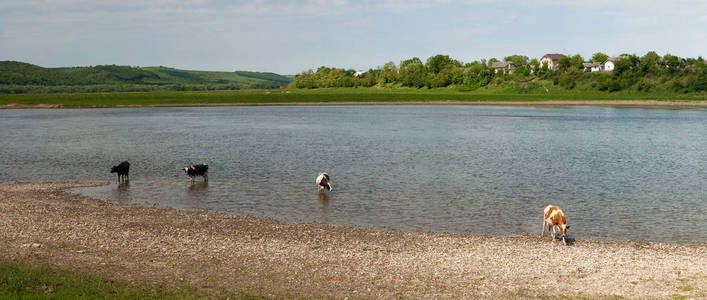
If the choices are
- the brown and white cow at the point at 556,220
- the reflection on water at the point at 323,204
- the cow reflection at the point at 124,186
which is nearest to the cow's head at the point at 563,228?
the brown and white cow at the point at 556,220

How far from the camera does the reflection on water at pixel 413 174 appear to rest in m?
25.4

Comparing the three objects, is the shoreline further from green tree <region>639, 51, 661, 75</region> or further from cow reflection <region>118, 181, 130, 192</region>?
cow reflection <region>118, 181, 130, 192</region>

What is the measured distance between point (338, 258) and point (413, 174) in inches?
787

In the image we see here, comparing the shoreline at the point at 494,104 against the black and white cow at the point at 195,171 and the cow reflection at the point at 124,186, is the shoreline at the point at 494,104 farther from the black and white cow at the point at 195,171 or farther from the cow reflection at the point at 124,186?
the black and white cow at the point at 195,171

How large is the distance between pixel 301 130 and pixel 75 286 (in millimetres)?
59482

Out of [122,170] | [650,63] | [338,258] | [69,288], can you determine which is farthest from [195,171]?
[650,63]

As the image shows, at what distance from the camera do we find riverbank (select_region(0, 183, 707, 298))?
15320 millimetres

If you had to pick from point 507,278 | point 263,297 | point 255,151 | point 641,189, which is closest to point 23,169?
point 255,151

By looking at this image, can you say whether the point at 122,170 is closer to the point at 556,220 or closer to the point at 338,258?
the point at 338,258

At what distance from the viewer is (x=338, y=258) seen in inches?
717

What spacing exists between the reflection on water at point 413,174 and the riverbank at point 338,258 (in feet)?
9.55

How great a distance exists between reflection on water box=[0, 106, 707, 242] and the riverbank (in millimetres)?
2910

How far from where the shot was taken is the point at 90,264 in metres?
16.5

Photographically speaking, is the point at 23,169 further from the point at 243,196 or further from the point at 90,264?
the point at 90,264
